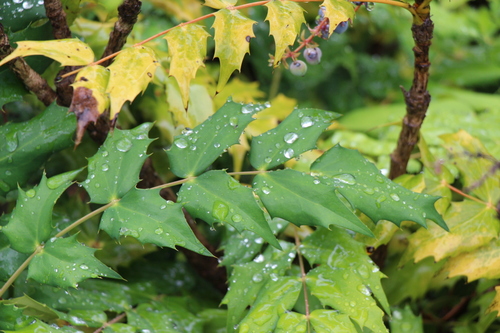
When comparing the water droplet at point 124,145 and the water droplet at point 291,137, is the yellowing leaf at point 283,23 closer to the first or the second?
the water droplet at point 291,137

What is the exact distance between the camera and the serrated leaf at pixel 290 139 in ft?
2.28

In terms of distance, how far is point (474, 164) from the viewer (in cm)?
88

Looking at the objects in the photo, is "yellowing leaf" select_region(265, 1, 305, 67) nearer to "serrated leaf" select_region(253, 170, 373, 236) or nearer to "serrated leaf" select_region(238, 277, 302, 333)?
"serrated leaf" select_region(253, 170, 373, 236)

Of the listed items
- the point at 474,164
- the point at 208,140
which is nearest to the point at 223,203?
the point at 208,140

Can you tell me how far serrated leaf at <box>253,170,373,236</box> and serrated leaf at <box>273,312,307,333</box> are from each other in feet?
0.46

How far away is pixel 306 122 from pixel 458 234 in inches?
13.4

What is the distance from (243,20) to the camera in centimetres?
68

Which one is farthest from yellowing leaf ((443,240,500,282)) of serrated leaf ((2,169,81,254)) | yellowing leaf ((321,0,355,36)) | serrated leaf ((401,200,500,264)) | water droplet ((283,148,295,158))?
serrated leaf ((2,169,81,254))

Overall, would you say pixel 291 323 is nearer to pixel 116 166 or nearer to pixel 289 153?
pixel 289 153

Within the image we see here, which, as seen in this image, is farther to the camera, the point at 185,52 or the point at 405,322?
the point at 405,322

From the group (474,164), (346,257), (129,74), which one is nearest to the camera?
(129,74)

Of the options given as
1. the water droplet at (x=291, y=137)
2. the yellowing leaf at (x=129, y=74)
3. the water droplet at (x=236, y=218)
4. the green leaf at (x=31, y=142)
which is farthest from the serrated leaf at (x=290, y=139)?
the green leaf at (x=31, y=142)

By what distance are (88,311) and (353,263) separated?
1.49ft

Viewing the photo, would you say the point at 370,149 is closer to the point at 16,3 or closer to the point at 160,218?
the point at 160,218
